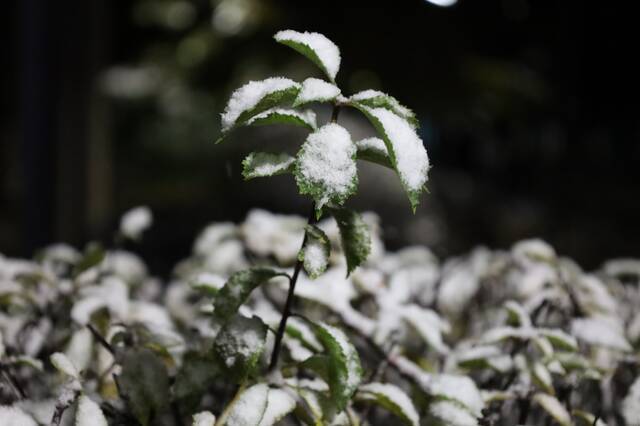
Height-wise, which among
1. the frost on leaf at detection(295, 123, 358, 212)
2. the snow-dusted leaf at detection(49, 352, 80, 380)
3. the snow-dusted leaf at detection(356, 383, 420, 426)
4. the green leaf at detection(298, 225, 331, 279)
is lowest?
the snow-dusted leaf at detection(49, 352, 80, 380)

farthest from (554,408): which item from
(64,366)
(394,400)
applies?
(64,366)

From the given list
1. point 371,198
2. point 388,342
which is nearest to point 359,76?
point 371,198

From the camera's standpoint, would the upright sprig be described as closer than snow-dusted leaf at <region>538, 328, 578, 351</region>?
Yes

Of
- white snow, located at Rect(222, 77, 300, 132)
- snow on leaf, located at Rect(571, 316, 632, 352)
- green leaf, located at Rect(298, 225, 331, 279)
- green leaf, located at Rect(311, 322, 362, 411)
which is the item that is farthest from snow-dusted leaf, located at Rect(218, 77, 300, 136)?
snow on leaf, located at Rect(571, 316, 632, 352)

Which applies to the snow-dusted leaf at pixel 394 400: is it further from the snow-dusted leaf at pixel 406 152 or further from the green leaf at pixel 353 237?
the snow-dusted leaf at pixel 406 152

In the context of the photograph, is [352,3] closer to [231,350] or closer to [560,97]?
[560,97]

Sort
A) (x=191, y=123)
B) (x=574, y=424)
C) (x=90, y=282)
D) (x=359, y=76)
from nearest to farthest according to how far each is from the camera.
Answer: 1. (x=574, y=424)
2. (x=90, y=282)
3. (x=359, y=76)
4. (x=191, y=123)

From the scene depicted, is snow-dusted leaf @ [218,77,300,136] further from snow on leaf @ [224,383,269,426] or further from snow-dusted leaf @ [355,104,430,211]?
snow on leaf @ [224,383,269,426]
